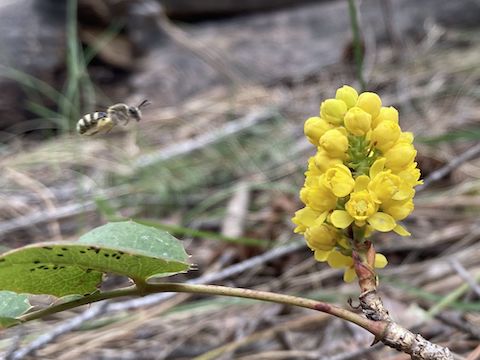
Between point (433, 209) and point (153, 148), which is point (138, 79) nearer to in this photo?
point (153, 148)

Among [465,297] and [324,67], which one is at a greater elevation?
[324,67]

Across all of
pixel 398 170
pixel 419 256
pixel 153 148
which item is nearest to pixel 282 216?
pixel 419 256

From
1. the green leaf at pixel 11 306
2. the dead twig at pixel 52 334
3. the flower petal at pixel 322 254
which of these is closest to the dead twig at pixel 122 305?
the dead twig at pixel 52 334

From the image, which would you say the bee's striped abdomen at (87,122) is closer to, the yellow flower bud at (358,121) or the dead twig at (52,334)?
the dead twig at (52,334)

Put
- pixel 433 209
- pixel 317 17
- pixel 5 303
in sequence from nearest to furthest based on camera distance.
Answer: pixel 5 303 → pixel 433 209 → pixel 317 17

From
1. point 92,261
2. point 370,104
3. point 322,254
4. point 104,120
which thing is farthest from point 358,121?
point 104,120

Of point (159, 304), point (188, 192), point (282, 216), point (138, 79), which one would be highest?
point (138, 79)

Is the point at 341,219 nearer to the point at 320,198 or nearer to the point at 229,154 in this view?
the point at 320,198
